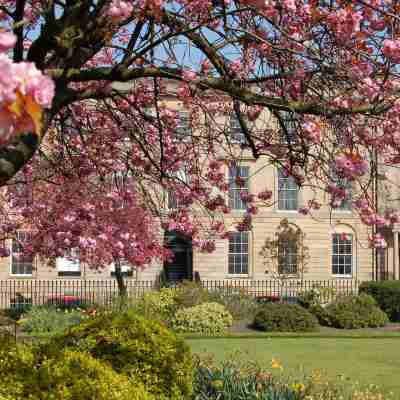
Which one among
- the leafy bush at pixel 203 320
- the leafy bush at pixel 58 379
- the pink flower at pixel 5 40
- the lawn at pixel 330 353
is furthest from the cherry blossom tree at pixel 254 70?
the leafy bush at pixel 203 320

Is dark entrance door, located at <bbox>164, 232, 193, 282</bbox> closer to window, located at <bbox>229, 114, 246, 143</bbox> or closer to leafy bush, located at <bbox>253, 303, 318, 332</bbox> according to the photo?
leafy bush, located at <bbox>253, 303, 318, 332</bbox>

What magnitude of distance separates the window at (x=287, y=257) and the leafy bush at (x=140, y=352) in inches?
1002

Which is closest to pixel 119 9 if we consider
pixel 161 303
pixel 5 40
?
pixel 5 40

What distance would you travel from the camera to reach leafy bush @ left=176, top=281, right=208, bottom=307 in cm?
2361

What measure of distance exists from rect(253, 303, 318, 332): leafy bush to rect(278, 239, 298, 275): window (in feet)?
34.5

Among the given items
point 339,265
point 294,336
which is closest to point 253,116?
point 294,336

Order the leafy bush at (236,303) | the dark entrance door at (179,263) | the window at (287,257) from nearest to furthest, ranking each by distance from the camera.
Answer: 1. the leafy bush at (236,303)
2. the window at (287,257)
3. the dark entrance door at (179,263)

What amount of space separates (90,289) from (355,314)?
15451 mm

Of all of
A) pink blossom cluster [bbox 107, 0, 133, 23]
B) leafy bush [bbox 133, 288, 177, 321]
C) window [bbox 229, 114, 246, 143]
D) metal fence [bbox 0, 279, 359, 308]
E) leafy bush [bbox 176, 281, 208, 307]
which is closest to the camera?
pink blossom cluster [bbox 107, 0, 133, 23]

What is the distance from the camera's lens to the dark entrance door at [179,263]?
37.7 metres

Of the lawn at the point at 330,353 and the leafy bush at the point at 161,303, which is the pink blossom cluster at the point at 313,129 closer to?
the lawn at the point at 330,353

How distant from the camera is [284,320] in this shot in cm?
2081

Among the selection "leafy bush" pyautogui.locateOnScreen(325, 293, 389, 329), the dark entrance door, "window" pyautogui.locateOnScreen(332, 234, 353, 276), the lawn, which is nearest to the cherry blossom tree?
the lawn

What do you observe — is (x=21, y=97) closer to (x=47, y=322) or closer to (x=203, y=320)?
(x=203, y=320)
